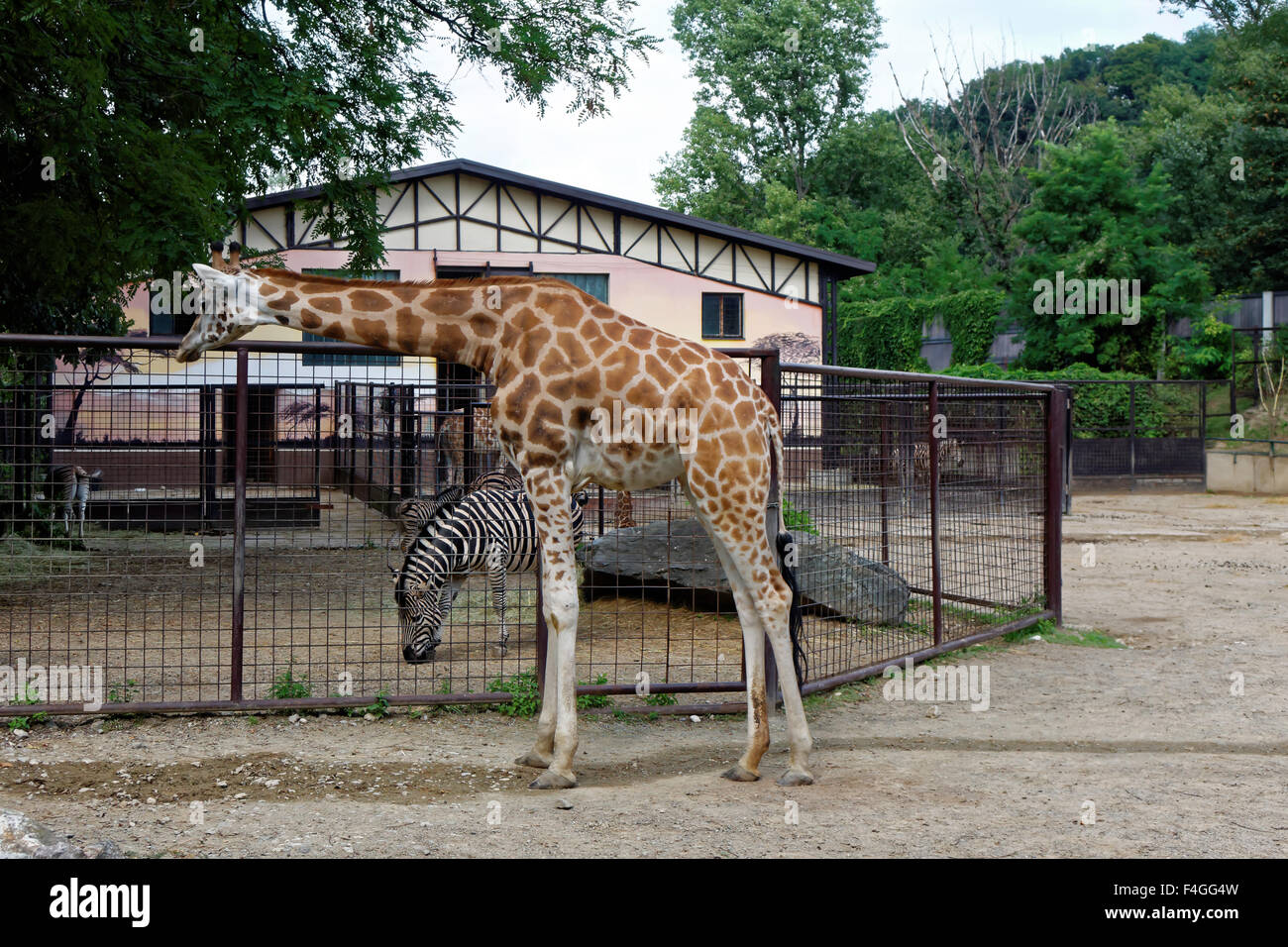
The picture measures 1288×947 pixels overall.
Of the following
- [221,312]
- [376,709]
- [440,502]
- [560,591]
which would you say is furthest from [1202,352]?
[221,312]

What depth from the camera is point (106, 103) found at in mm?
9461

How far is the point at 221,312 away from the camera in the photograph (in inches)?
205

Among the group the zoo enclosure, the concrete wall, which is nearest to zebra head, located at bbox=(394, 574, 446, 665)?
the zoo enclosure

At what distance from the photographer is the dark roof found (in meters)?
25.0

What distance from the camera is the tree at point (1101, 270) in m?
28.0

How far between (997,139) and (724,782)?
1782 inches

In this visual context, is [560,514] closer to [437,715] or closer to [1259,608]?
[437,715]

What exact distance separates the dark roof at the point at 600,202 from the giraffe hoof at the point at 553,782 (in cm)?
2041

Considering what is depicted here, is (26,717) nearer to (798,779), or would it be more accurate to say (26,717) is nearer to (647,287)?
(798,779)

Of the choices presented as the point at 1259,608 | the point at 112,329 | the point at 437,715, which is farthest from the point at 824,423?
the point at 112,329

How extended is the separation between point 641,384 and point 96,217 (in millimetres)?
6923

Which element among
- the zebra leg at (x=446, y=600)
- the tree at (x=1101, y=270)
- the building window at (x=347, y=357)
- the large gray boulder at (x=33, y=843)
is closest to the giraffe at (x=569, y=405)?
the building window at (x=347, y=357)

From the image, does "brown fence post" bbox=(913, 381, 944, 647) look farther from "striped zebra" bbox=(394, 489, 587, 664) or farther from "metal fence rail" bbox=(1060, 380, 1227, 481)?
"metal fence rail" bbox=(1060, 380, 1227, 481)

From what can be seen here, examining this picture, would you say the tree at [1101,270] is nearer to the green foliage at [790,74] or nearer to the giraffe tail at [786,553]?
the green foliage at [790,74]
